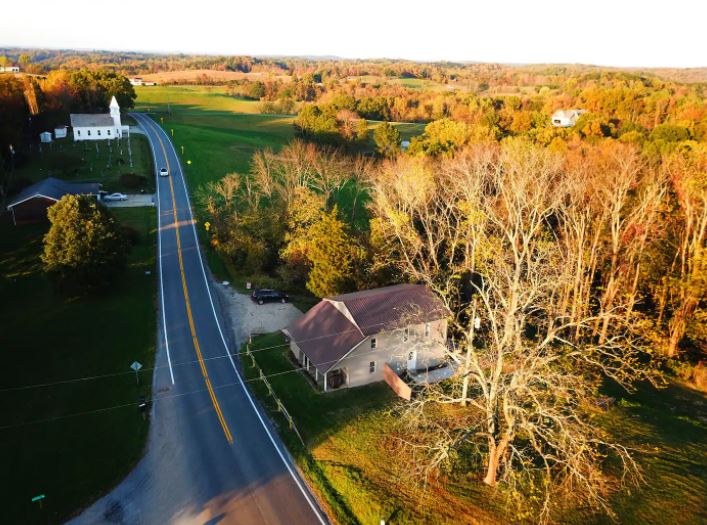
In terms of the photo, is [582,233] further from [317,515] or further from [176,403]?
[176,403]

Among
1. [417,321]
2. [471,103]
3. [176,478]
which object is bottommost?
[176,478]

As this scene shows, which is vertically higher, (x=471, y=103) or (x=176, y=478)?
(x=471, y=103)

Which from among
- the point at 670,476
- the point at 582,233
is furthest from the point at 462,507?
the point at 582,233

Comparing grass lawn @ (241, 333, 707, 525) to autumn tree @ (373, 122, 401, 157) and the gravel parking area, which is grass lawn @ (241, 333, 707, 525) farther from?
autumn tree @ (373, 122, 401, 157)

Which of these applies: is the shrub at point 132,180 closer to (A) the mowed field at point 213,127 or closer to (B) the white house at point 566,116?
(A) the mowed field at point 213,127

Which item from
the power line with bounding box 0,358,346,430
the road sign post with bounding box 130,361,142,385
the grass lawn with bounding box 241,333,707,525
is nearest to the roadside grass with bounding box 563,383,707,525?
the grass lawn with bounding box 241,333,707,525

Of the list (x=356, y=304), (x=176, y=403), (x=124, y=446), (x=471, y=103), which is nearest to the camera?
(x=124, y=446)

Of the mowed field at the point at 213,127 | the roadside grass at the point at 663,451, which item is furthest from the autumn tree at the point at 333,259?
the mowed field at the point at 213,127
